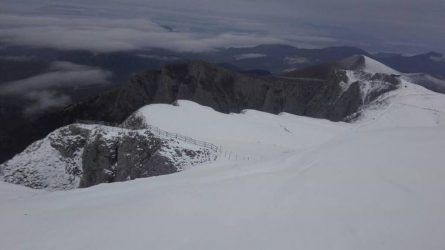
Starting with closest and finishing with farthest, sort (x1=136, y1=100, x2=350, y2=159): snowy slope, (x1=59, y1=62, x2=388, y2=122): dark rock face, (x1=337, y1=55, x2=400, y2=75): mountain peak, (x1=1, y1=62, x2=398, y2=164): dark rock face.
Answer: (x1=136, y1=100, x2=350, y2=159): snowy slope, (x1=337, y1=55, x2=400, y2=75): mountain peak, (x1=1, y1=62, x2=398, y2=164): dark rock face, (x1=59, y1=62, x2=388, y2=122): dark rock face

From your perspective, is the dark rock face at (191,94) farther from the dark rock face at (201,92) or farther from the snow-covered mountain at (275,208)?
the snow-covered mountain at (275,208)

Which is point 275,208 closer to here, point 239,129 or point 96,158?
point 239,129

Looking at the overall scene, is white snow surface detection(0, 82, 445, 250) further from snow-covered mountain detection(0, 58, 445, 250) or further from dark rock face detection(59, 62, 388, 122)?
dark rock face detection(59, 62, 388, 122)

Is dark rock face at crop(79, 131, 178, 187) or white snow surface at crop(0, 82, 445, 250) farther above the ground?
white snow surface at crop(0, 82, 445, 250)

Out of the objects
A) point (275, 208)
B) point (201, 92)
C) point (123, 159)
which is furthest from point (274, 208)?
point (201, 92)

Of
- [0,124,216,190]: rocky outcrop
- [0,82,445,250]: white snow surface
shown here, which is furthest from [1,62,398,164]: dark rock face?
[0,82,445,250]: white snow surface

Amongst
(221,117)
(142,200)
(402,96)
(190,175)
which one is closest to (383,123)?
(221,117)
